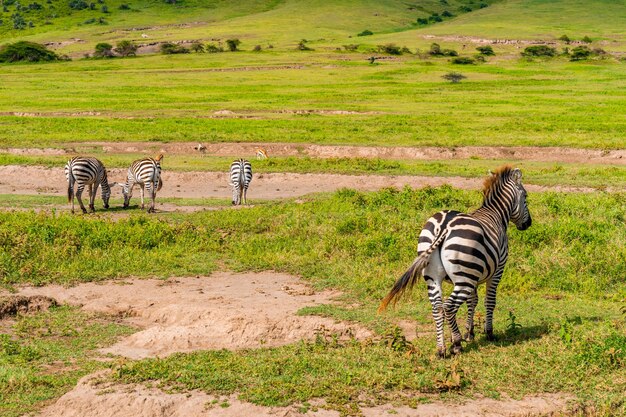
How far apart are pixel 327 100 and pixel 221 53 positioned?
134ft

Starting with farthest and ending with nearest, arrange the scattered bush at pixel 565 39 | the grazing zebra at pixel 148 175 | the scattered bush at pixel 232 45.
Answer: the scattered bush at pixel 565 39 < the scattered bush at pixel 232 45 < the grazing zebra at pixel 148 175

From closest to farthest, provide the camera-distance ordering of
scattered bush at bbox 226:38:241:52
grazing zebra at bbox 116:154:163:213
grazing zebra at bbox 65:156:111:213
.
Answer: grazing zebra at bbox 65:156:111:213
grazing zebra at bbox 116:154:163:213
scattered bush at bbox 226:38:241:52

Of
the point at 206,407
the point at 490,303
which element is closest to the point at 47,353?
the point at 206,407

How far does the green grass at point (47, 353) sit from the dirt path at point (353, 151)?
20.7 meters

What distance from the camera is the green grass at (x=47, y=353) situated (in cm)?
894

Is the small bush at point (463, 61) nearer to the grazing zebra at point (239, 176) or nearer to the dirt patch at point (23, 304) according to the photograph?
the grazing zebra at point (239, 176)

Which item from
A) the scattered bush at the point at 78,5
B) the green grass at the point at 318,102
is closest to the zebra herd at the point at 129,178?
the green grass at the point at 318,102

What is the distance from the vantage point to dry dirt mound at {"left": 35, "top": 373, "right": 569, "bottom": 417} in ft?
26.7

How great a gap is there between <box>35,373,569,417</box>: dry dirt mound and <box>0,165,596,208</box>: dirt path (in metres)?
15.9

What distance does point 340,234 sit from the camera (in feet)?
54.4

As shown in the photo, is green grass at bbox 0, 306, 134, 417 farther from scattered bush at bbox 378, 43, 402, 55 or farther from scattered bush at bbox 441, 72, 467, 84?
scattered bush at bbox 378, 43, 402, 55

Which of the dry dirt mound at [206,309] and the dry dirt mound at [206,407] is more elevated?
the dry dirt mound at [206,407]

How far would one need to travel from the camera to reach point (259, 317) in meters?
11.4

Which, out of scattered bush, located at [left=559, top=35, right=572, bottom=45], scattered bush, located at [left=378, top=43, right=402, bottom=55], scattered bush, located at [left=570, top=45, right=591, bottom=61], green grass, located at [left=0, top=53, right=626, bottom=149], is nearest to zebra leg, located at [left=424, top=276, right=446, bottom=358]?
green grass, located at [left=0, top=53, right=626, bottom=149]
